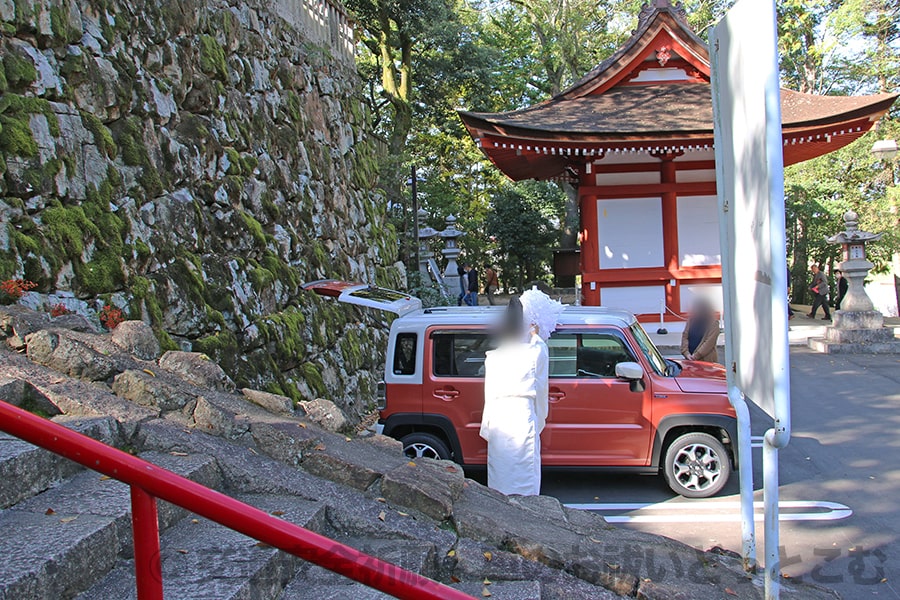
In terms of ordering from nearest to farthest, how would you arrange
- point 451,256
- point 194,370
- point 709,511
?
point 194,370 → point 709,511 → point 451,256

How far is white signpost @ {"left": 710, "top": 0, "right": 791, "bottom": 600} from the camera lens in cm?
290

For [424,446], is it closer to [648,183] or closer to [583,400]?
[583,400]

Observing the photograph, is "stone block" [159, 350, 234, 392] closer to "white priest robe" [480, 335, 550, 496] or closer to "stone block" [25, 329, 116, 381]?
"stone block" [25, 329, 116, 381]

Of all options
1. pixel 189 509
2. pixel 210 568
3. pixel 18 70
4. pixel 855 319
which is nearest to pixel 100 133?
pixel 18 70

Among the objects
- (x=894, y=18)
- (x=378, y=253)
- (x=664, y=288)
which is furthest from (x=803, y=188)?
(x=378, y=253)

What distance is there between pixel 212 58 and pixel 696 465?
21.7 feet

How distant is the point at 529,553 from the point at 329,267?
735 cm

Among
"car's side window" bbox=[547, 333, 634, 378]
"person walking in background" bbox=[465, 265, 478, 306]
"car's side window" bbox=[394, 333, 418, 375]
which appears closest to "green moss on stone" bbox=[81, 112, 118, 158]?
"car's side window" bbox=[394, 333, 418, 375]

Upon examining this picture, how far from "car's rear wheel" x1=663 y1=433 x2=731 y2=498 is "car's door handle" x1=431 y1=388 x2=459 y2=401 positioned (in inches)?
83.9

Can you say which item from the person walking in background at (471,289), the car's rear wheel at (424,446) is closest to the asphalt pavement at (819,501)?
the car's rear wheel at (424,446)

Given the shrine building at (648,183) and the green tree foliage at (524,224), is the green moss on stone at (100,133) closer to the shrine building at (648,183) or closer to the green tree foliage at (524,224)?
the shrine building at (648,183)

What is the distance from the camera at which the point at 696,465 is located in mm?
6719

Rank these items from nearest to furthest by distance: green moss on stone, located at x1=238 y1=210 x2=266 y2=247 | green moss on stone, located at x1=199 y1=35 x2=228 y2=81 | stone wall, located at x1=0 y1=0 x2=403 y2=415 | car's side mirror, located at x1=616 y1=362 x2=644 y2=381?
stone wall, located at x1=0 y1=0 x2=403 y2=415
car's side mirror, located at x1=616 y1=362 x2=644 y2=381
green moss on stone, located at x1=199 y1=35 x2=228 y2=81
green moss on stone, located at x1=238 y1=210 x2=266 y2=247

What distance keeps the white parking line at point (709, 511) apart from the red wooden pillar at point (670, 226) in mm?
9078
